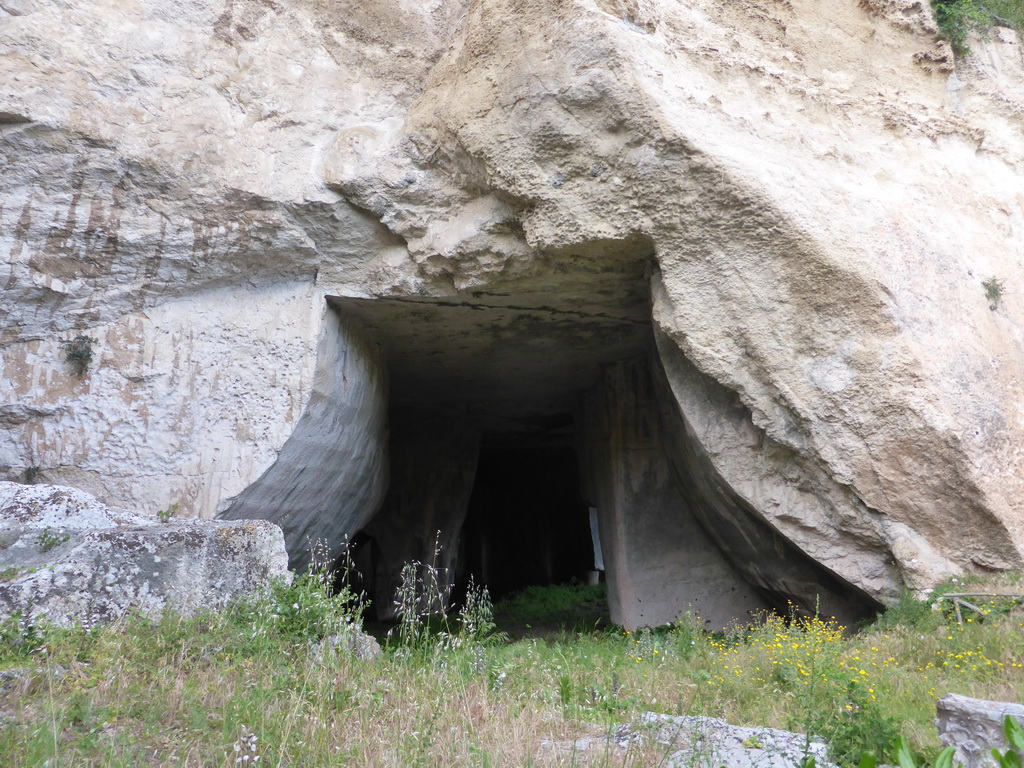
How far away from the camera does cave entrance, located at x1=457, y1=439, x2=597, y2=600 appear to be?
47.6 feet

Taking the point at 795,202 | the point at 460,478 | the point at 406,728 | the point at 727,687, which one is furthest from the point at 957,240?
the point at 460,478

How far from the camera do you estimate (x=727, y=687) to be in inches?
146

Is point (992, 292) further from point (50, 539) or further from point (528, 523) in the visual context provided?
point (528, 523)

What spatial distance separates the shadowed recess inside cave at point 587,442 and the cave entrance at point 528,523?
3240 mm

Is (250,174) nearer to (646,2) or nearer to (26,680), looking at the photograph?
(646,2)

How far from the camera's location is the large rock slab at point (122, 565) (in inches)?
131

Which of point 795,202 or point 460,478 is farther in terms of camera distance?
point 460,478

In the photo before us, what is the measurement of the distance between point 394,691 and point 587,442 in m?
6.15

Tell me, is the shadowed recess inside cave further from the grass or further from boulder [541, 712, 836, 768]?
boulder [541, 712, 836, 768]

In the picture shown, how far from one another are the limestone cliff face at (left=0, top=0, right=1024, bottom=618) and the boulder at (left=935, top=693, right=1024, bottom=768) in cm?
230

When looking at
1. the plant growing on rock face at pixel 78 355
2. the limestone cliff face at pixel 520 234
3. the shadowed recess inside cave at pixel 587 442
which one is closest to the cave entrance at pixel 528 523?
the shadowed recess inside cave at pixel 587 442

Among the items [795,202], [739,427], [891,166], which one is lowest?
[739,427]

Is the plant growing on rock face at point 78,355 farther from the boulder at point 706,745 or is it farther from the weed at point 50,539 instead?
the boulder at point 706,745

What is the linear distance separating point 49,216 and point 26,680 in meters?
3.36
